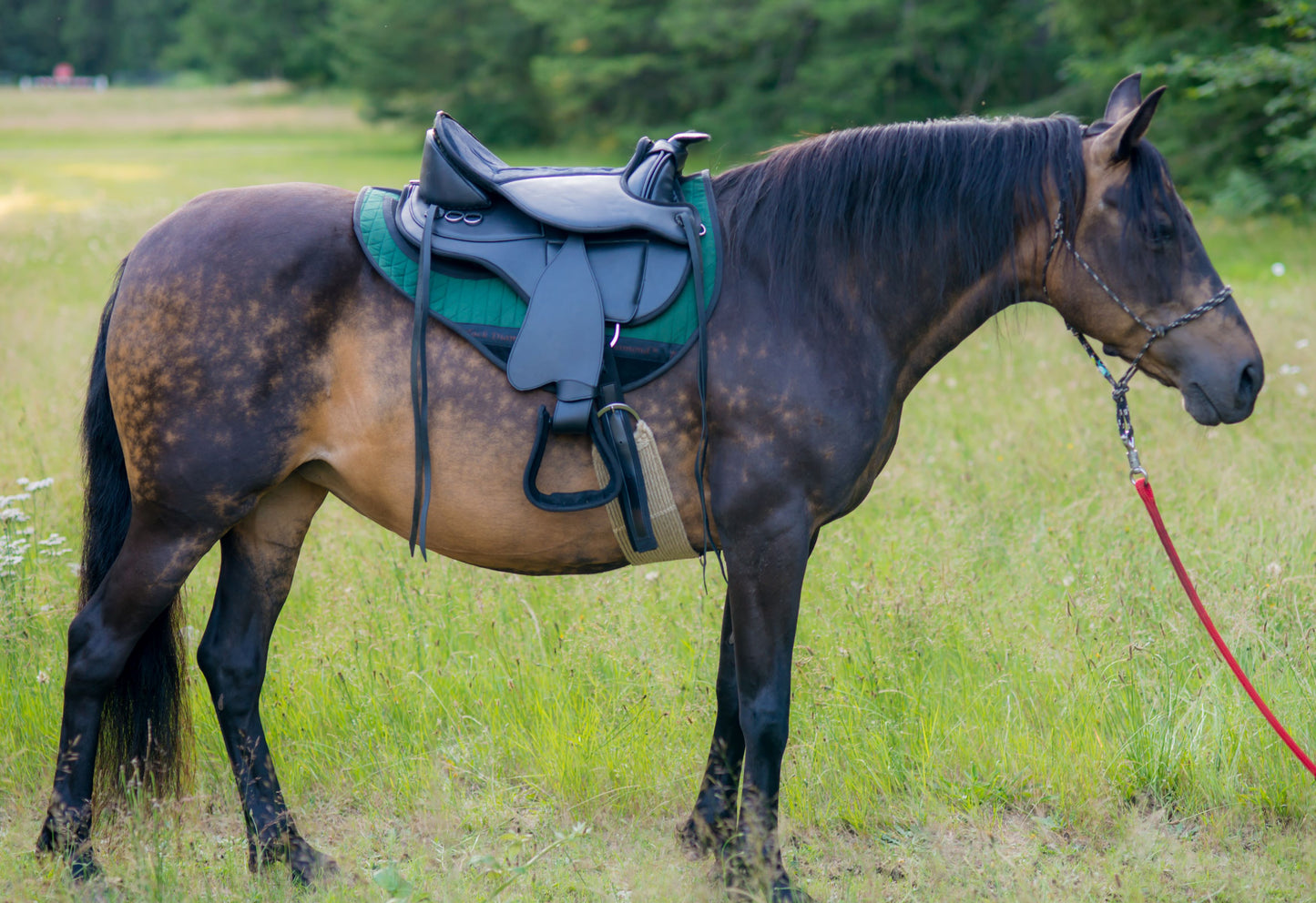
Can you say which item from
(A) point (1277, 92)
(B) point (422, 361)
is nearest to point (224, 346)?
(B) point (422, 361)

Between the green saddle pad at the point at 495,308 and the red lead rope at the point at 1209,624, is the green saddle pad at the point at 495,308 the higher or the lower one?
the higher one

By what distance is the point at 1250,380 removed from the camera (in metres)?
2.59

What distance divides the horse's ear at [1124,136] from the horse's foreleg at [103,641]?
252 cm

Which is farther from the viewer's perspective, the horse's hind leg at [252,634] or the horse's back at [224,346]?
the horse's hind leg at [252,634]

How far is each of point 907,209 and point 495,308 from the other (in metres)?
1.12

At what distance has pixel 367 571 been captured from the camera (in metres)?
4.48

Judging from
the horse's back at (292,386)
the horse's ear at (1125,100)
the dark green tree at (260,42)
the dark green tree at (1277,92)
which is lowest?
the horse's back at (292,386)

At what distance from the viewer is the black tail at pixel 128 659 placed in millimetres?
2920

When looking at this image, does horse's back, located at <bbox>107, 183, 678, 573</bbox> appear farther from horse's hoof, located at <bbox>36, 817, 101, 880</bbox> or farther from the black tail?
horse's hoof, located at <bbox>36, 817, 101, 880</bbox>

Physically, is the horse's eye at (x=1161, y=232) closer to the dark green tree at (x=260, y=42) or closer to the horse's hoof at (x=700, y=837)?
the horse's hoof at (x=700, y=837)

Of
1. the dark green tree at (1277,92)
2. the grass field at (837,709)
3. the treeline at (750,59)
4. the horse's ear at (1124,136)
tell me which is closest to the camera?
the horse's ear at (1124,136)

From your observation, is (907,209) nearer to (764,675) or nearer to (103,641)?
(764,675)

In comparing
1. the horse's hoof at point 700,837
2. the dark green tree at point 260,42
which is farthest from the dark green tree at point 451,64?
the horse's hoof at point 700,837

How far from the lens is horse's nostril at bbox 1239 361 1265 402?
2.57 meters
